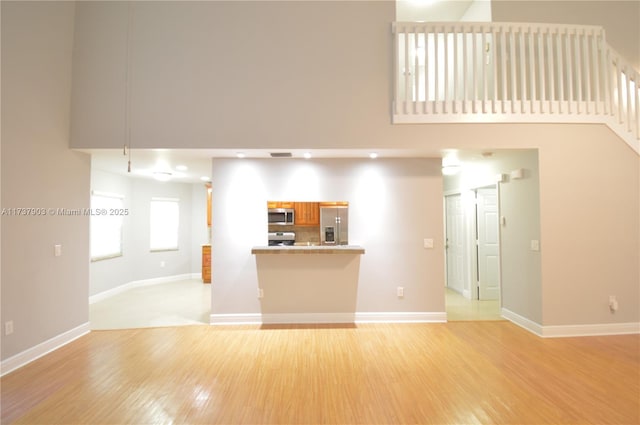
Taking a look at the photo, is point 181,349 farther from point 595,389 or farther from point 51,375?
point 595,389

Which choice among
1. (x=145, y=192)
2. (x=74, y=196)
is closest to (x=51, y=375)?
(x=74, y=196)

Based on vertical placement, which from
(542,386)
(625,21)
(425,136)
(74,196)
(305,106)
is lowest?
(542,386)

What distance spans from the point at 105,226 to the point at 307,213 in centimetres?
424

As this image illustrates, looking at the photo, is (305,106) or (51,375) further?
(305,106)

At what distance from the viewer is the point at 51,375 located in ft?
9.27

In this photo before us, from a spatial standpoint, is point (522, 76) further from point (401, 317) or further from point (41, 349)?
point (41, 349)

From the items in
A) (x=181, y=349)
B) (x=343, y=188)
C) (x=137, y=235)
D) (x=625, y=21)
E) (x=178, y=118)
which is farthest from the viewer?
(x=137, y=235)

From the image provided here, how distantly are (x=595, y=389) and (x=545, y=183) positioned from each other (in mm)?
2253

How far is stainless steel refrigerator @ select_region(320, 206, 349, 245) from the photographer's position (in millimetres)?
4328

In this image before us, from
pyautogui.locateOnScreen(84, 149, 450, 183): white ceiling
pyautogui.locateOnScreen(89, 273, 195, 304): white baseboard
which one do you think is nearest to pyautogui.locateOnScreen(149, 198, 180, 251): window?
pyautogui.locateOnScreen(89, 273, 195, 304): white baseboard

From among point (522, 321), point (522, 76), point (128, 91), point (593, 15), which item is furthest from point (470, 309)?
point (128, 91)

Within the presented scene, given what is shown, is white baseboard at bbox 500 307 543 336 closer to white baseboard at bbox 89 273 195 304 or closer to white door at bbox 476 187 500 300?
white door at bbox 476 187 500 300

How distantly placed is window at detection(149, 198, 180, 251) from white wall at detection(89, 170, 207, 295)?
0.37 feet

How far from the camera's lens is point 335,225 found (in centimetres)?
434
